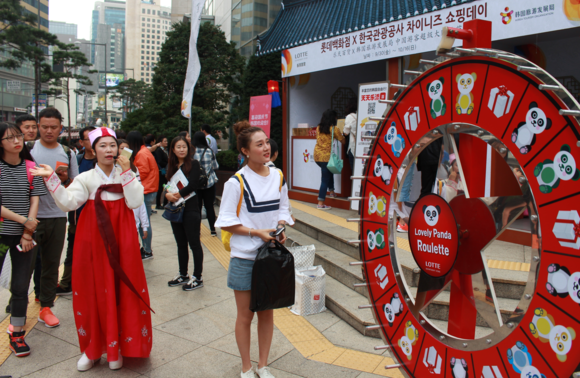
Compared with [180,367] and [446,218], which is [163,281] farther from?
[446,218]

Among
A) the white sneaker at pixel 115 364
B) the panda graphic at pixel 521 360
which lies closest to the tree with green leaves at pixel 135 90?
the white sneaker at pixel 115 364

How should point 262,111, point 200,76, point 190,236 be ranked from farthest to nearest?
point 200,76, point 262,111, point 190,236

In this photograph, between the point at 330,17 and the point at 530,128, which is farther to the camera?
the point at 330,17

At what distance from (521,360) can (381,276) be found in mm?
748

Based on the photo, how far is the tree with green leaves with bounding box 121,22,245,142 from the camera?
17.8 meters

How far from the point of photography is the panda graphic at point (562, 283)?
3.88ft

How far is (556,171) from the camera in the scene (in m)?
1.24

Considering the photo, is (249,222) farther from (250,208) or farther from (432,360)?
(432,360)

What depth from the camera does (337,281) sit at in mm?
4676

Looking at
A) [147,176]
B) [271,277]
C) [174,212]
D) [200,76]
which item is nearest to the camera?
[271,277]

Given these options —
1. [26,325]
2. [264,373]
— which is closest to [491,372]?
[264,373]

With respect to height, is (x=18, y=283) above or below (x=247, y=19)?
below

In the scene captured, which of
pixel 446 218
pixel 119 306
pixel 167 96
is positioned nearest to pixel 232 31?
pixel 167 96

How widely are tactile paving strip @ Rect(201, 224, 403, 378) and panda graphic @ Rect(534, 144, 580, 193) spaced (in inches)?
86.3
